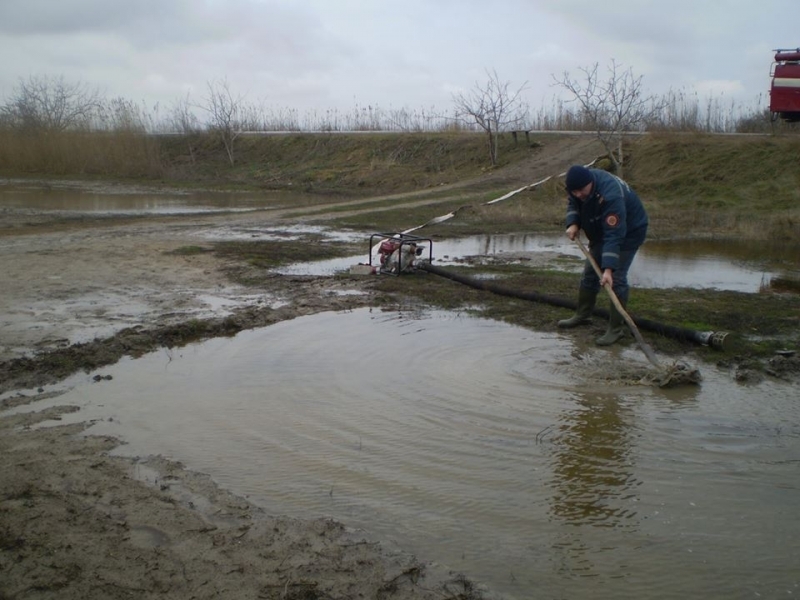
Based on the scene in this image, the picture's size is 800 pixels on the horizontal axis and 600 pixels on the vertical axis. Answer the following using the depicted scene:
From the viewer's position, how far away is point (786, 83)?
22422mm

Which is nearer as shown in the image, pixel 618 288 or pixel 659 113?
pixel 618 288

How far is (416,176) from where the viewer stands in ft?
105

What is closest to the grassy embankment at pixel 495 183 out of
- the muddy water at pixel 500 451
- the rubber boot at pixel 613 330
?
the rubber boot at pixel 613 330

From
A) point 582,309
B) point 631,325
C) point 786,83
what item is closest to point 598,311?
point 582,309

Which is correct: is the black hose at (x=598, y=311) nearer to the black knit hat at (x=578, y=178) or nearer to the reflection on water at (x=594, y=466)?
the black knit hat at (x=578, y=178)

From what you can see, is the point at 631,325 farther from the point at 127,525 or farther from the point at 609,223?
the point at 127,525

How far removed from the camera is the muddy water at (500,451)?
382 centimetres

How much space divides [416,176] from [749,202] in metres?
14.9

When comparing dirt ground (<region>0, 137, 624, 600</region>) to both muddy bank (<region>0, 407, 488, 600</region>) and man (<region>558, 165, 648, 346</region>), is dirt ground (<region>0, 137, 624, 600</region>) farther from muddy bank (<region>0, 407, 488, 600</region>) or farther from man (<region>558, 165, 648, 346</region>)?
man (<region>558, 165, 648, 346</region>)

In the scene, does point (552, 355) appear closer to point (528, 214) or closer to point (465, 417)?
point (465, 417)

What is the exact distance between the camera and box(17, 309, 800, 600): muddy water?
3.82 metres

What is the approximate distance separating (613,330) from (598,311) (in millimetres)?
746

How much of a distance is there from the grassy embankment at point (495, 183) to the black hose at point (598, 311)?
0.17 m

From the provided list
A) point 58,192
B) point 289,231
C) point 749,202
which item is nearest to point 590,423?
point 289,231
